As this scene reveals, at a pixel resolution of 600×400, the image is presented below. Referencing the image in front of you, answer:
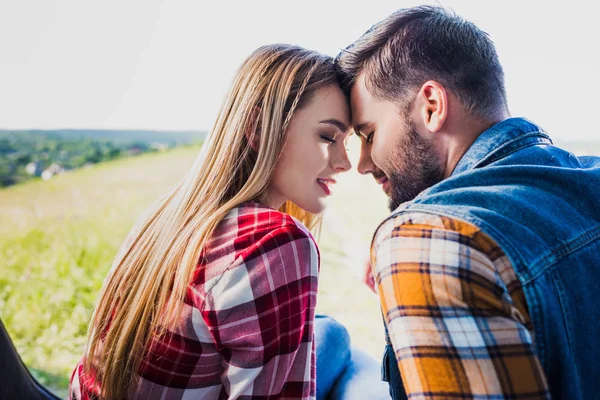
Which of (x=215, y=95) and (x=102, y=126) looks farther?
(x=102, y=126)

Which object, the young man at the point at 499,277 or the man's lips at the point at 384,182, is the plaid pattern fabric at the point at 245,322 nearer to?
the young man at the point at 499,277

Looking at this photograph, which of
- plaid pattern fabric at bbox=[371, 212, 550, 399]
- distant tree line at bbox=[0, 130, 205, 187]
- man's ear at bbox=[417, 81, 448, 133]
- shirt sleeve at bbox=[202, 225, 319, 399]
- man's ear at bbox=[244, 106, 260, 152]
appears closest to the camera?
plaid pattern fabric at bbox=[371, 212, 550, 399]

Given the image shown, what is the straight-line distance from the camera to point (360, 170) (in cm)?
149

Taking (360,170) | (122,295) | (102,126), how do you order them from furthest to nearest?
(102,126) < (360,170) < (122,295)

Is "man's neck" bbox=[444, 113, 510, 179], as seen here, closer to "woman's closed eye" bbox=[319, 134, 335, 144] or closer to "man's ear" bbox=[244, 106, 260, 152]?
"woman's closed eye" bbox=[319, 134, 335, 144]

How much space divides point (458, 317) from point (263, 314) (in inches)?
18.9

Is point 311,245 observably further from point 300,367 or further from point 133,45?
point 133,45

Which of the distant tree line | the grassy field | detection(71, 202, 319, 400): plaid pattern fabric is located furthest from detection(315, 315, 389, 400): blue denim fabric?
the distant tree line

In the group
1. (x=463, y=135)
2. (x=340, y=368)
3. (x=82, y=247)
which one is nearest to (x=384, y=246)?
(x=463, y=135)

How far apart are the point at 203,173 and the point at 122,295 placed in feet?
1.11

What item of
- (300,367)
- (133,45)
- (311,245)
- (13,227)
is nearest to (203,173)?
(311,245)

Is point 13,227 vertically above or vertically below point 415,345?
below

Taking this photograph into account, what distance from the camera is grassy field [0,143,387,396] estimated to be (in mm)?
2869

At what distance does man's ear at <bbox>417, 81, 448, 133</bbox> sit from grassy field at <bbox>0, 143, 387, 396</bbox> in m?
1.50
